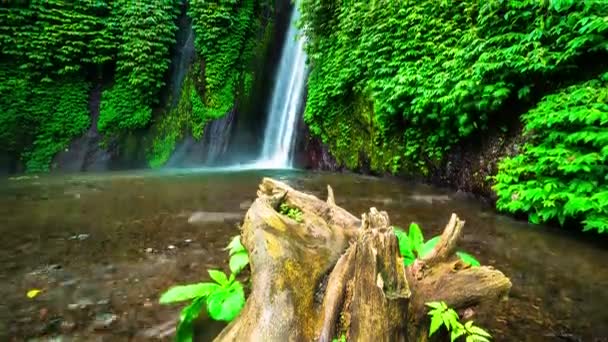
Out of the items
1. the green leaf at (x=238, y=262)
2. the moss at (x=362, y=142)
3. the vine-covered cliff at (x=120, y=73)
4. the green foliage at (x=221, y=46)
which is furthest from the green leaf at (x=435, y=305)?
the green foliage at (x=221, y=46)

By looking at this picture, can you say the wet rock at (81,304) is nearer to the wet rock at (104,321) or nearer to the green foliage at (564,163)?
the wet rock at (104,321)

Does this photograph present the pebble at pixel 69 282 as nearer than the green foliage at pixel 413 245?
No

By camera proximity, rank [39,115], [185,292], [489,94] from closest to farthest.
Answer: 1. [185,292]
2. [489,94]
3. [39,115]

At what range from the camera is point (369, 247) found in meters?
1.34

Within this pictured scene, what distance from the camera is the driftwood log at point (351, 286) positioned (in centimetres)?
126

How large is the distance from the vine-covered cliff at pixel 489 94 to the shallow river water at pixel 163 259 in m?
0.58

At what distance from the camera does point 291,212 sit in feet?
7.16

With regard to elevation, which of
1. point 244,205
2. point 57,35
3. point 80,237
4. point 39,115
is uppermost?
point 57,35

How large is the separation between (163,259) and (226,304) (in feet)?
5.60

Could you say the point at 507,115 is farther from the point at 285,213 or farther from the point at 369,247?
the point at 369,247

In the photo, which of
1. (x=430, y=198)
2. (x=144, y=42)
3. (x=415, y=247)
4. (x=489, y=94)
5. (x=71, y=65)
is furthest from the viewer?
(x=144, y=42)

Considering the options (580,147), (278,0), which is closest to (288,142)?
(278,0)

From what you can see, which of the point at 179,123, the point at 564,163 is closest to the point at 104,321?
the point at 564,163

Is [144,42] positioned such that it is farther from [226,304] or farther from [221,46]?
[226,304]
